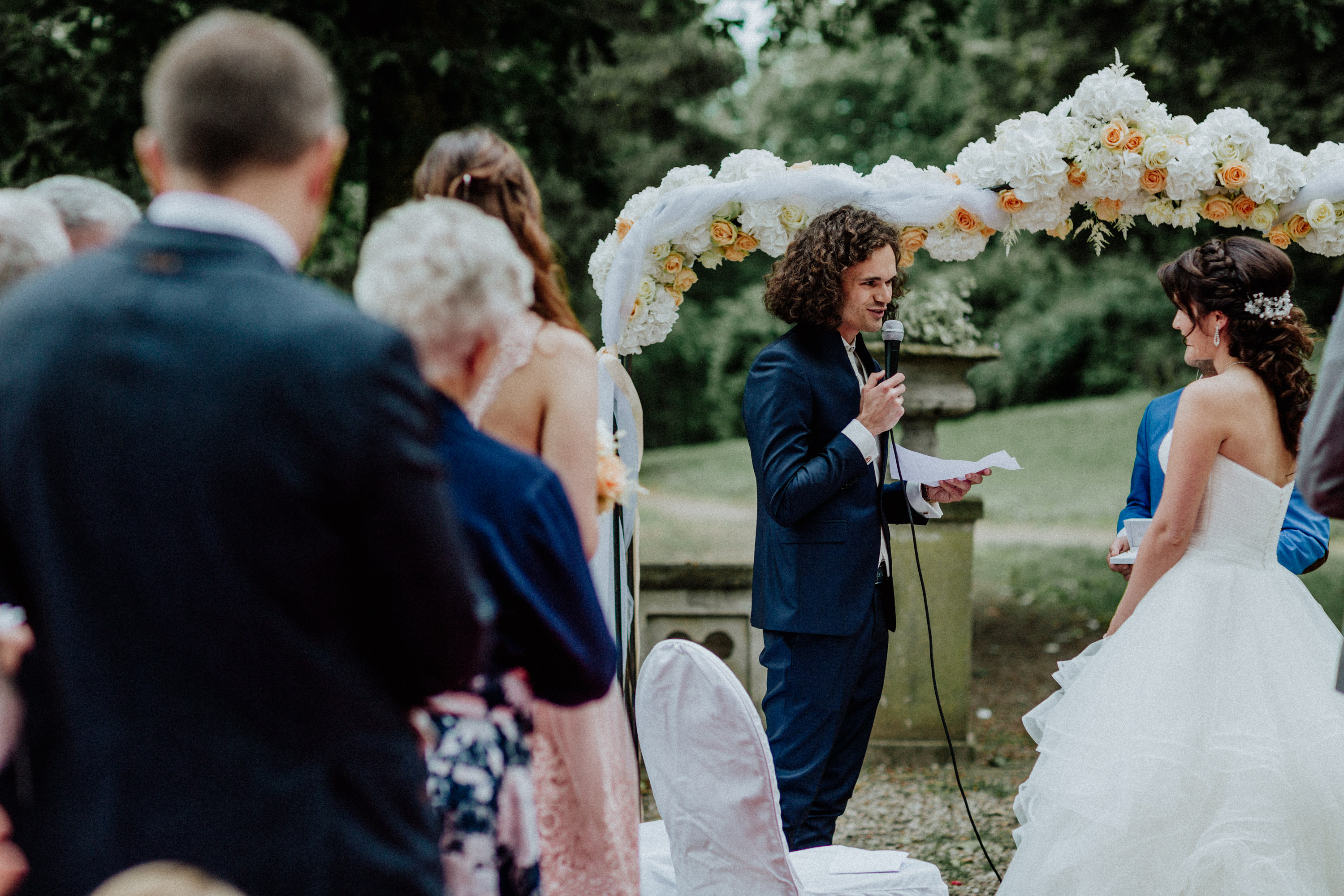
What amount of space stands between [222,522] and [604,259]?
9.67ft

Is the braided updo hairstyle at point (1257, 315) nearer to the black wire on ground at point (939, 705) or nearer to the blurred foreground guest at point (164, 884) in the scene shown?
the black wire on ground at point (939, 705)

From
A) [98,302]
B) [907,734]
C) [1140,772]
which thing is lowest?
[907,734]

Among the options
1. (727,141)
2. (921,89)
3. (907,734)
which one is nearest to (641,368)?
(727,141)

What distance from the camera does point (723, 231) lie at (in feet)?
13.5

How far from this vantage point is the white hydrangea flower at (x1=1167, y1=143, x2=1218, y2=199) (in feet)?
12.4

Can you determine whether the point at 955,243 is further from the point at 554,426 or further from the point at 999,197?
the point at 554,426

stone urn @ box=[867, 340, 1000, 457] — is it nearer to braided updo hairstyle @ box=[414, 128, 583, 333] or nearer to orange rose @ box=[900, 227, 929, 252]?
orange rose @ box=[900, 227, 929, 252]

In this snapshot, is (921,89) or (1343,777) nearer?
(1343,777)

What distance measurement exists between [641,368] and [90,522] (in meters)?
21.6

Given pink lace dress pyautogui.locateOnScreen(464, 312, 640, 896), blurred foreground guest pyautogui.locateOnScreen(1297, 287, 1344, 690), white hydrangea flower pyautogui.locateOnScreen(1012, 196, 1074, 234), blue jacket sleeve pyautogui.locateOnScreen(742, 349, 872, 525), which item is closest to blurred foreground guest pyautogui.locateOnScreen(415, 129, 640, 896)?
pink lace dress pyautogui.locateOnScreen(464, 312, 640, 896)

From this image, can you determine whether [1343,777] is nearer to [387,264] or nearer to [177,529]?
[387,264]

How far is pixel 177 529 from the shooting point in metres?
1.33

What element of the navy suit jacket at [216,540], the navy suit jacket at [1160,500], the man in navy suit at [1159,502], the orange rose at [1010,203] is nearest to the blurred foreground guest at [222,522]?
the navy suit jacket at [216,540]

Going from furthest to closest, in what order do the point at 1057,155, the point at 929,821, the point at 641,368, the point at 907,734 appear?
the point at 641,368 < the point at 907,734 < the point at 929,821 < the point at 1057,155
